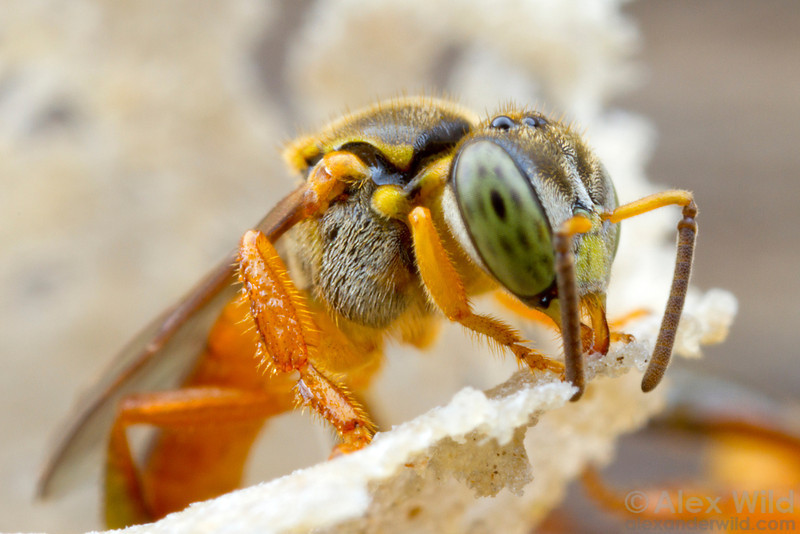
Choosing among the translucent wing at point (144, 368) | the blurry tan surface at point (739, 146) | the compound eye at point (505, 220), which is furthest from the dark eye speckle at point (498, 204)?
the blurry tan surface at point (739, 146)

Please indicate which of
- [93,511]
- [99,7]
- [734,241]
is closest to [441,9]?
[99,7]

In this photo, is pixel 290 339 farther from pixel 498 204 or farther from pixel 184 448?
pixel 184 448

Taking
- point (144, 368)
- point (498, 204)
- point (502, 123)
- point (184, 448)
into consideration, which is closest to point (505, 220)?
point (498, 204)

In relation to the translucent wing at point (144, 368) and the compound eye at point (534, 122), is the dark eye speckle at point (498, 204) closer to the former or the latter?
the compound eye at point (534, 122)

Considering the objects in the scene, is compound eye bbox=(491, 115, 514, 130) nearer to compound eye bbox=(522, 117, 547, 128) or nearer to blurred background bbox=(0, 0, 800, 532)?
compound eye bbox=(522, 117, 547, 128)

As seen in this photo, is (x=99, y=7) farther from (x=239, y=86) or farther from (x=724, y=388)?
(x=724, y=388)

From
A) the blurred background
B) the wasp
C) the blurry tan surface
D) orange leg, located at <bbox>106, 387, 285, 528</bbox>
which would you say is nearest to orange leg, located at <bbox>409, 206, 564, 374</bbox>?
the wasp
